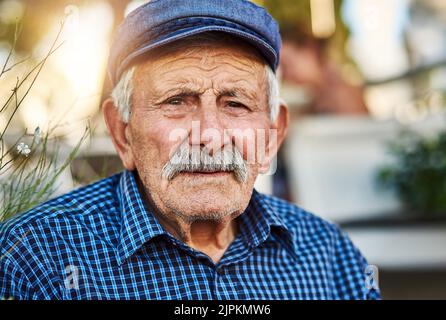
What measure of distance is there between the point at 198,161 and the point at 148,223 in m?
0.22

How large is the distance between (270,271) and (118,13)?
1079 mm

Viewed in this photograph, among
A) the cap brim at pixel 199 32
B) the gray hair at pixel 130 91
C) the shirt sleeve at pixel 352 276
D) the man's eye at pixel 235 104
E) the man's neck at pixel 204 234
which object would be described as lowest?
the shirt sleeve at pixel 352 276

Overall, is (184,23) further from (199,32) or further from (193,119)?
(193,119)

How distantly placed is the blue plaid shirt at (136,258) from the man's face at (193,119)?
4.6 inches

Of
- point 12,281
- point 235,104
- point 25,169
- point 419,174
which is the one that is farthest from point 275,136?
point 419,174

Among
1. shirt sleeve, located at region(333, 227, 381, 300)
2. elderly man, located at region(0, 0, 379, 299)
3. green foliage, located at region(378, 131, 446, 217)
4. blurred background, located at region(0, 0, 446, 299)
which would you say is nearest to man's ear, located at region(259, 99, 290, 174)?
elderly man, located at region(0, 0, 379, 299)

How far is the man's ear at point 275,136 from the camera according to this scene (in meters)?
1.97

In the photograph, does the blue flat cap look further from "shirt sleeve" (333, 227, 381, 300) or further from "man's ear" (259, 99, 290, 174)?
"shirt sleeve" (333, 227, 381, 300)

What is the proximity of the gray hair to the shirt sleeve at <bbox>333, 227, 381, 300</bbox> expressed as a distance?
538 mm

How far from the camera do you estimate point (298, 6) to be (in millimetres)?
4613

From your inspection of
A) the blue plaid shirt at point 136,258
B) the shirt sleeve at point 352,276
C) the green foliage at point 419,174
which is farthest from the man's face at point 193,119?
the green foliage at point 419,174

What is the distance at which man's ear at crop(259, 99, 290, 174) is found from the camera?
1.97 meters

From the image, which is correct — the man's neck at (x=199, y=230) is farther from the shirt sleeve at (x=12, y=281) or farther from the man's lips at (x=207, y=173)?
the shirt sleeve at (x=12, y=281)
